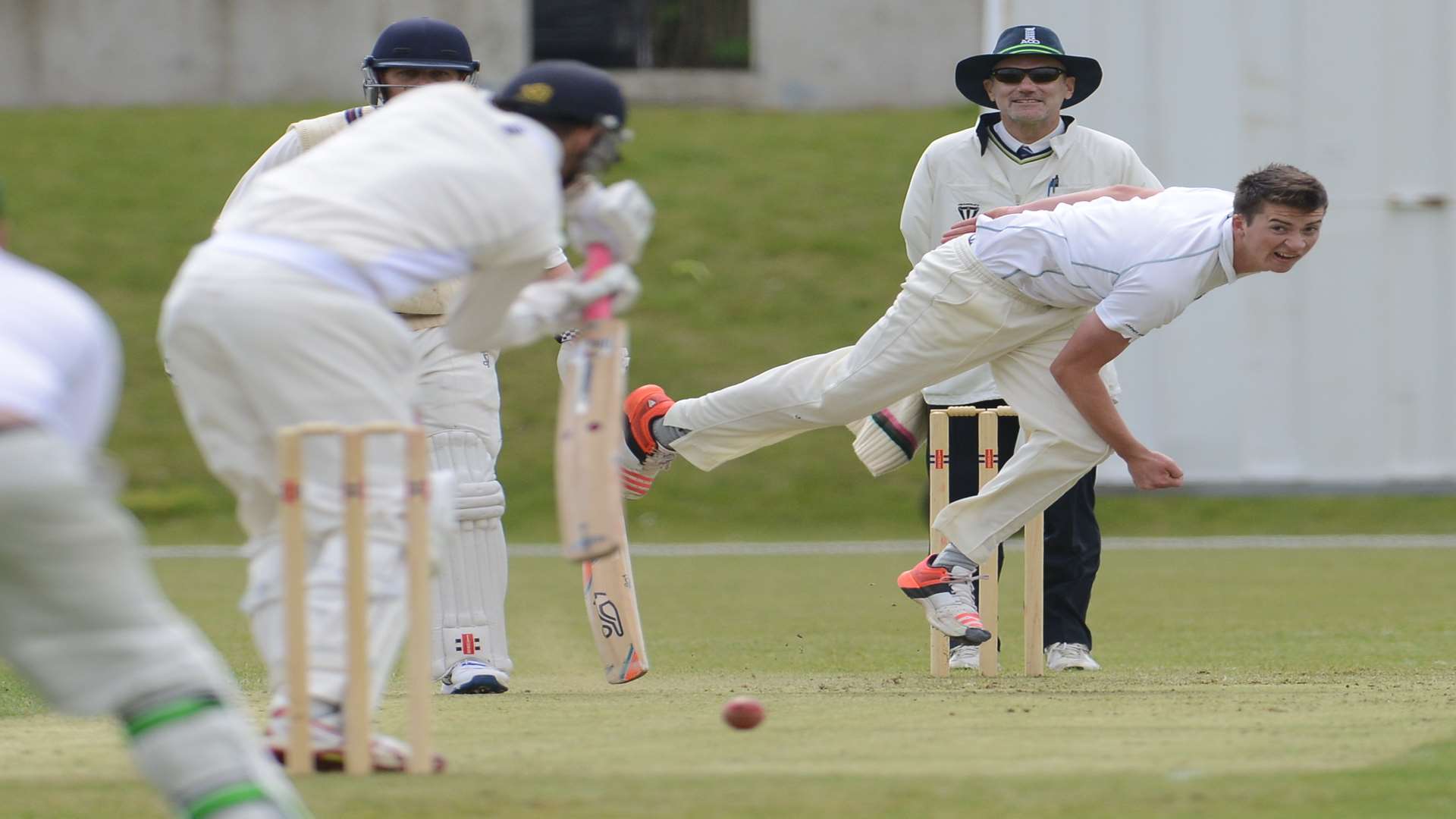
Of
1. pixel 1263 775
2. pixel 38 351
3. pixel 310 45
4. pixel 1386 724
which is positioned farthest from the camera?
pixel 310 45

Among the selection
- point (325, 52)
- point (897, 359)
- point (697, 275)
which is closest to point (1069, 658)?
point (897, 359)

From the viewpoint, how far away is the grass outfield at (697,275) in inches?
457

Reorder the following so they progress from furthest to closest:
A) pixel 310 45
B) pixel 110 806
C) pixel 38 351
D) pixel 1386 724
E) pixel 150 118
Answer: pixel 310 45 → pixel 150 118 → pixel 1386 724 → pixel 110 806 → pixel 38 351

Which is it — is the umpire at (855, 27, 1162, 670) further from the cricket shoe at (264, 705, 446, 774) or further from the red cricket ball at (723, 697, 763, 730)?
the cricket shoe at (264, 705, 446, 774)

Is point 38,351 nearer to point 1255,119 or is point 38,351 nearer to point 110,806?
point 110,806

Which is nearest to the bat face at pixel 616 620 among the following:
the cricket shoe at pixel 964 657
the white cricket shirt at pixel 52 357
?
the cricket shoe at pixel 964 657

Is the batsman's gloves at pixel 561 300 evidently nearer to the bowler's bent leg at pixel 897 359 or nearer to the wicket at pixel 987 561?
the bowler's bent leg at pixel 897 359

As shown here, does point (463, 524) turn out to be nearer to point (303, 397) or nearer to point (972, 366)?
point (972, 366)

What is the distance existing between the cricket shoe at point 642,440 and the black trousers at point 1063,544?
789mm

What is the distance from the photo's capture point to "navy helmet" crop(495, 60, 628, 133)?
374 cm

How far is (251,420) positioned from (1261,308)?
780 cm

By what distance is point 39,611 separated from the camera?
8.45 ft

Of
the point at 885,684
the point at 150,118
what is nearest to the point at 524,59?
the point at 150,118

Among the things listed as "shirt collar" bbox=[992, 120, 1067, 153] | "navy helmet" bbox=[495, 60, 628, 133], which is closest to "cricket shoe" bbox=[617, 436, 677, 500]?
"shirt collar" bbox=[992, 120, 1067, 153]
